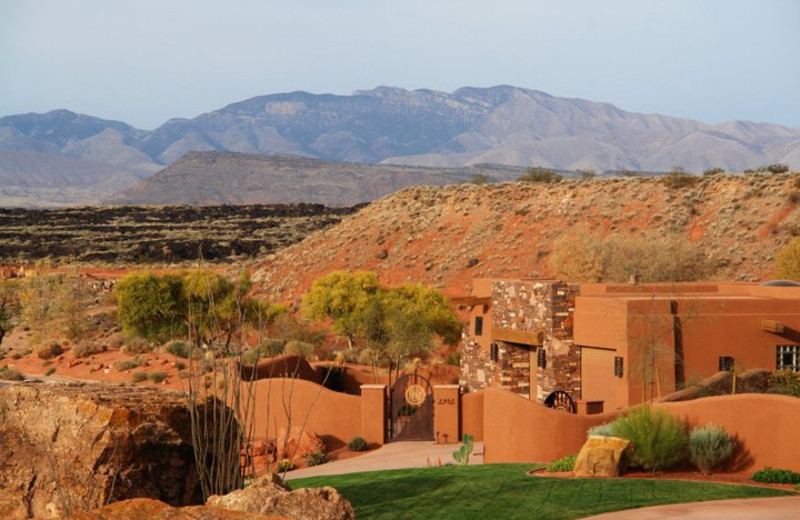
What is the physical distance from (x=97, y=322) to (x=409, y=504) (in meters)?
46.9

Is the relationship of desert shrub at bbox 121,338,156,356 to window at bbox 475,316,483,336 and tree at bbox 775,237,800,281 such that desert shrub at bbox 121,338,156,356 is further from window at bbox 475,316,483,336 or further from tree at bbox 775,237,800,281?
tree at bbox 775,237,800,281

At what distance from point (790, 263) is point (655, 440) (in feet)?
90.8

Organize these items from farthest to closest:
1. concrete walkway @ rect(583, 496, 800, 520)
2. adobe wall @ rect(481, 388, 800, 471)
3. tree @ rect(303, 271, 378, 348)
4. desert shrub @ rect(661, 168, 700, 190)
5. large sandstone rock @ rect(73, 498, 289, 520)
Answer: desert shrub @ rect(661, 168, 700, 190), tree @ rect(303, 271, 378, 348), adobe wall @ rect(481, 388, 800, 471), concrete walkway @ rect(583, 496, 800, 520), large sandstone rock @ rect(73, 498, 289, 520)

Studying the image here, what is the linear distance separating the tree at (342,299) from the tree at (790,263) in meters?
18.0

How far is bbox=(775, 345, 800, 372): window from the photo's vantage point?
2570 cm

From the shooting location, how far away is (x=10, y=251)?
89062 millimetres

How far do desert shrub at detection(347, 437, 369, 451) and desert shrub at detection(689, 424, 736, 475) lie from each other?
36.5 feet

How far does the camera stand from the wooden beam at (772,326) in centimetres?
2522

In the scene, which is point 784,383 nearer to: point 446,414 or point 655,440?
point 655,440

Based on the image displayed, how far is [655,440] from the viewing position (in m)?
18.2

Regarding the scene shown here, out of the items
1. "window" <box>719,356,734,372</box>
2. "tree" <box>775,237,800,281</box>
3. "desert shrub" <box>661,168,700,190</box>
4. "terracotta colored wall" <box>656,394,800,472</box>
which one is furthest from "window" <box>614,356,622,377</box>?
"desert shrub" <box>661,168,700,190</box>

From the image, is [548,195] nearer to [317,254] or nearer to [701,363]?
[317,254]

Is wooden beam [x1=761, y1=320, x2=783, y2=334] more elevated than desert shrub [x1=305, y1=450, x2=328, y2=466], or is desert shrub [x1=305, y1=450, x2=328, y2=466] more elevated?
wooden beam [x1=761, y1=320, x2=783, y2=334]

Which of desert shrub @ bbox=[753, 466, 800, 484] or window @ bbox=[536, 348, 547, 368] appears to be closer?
desert shrub @ bbox=[753, 466, 800, 484]
